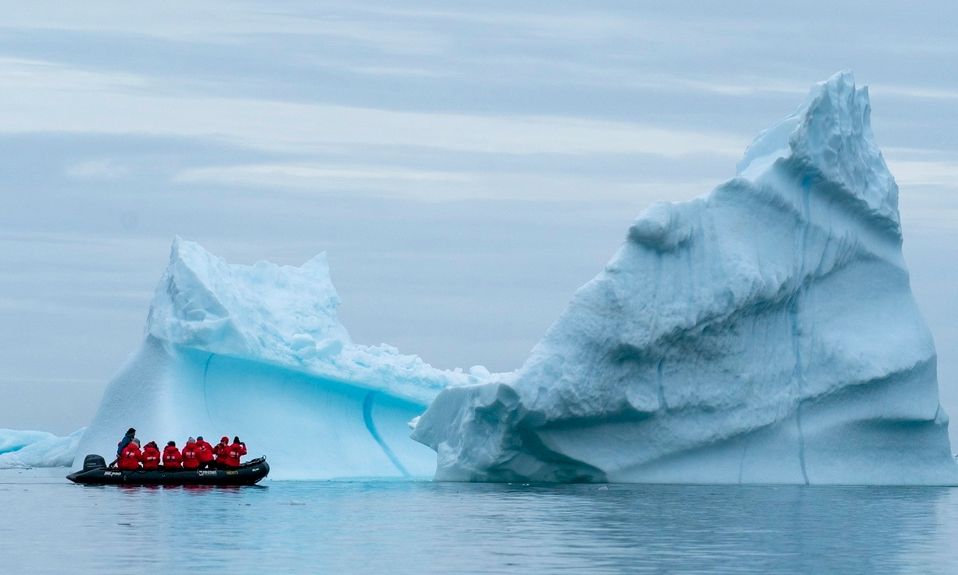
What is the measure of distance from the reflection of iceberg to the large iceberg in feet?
16.4

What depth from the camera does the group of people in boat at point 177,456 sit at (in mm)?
29703

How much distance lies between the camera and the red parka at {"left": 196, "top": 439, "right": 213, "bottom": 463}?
2980cm

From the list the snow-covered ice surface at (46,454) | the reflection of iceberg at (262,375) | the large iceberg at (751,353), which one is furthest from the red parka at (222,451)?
the snow-covered ice surface at (46,454)

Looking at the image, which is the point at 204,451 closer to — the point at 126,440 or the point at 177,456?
the point at 177,456

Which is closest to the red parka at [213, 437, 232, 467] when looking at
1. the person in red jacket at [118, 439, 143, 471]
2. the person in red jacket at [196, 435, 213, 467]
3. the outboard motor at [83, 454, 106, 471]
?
the person in red jacket at [196, 435, 213, 467]

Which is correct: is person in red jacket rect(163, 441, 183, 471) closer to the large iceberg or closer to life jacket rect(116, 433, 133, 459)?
life jacket rect(116, 433, 133, 459)

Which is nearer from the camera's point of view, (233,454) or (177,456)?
(177,456)

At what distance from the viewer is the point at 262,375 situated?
33531 mm

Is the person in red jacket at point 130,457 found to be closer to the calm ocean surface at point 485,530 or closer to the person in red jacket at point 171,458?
the person in red jacket at point 171,458

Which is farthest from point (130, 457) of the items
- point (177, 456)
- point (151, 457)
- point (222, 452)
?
point (222, 452)

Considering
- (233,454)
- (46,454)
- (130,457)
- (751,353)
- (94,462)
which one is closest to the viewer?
(751,353)

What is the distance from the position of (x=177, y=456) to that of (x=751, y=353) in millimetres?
10144

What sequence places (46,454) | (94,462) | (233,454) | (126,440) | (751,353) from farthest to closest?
(46,454)
(94,462)
(126,440)
(233,454)
(751,353)

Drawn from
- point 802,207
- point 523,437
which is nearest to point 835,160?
point 802,207
